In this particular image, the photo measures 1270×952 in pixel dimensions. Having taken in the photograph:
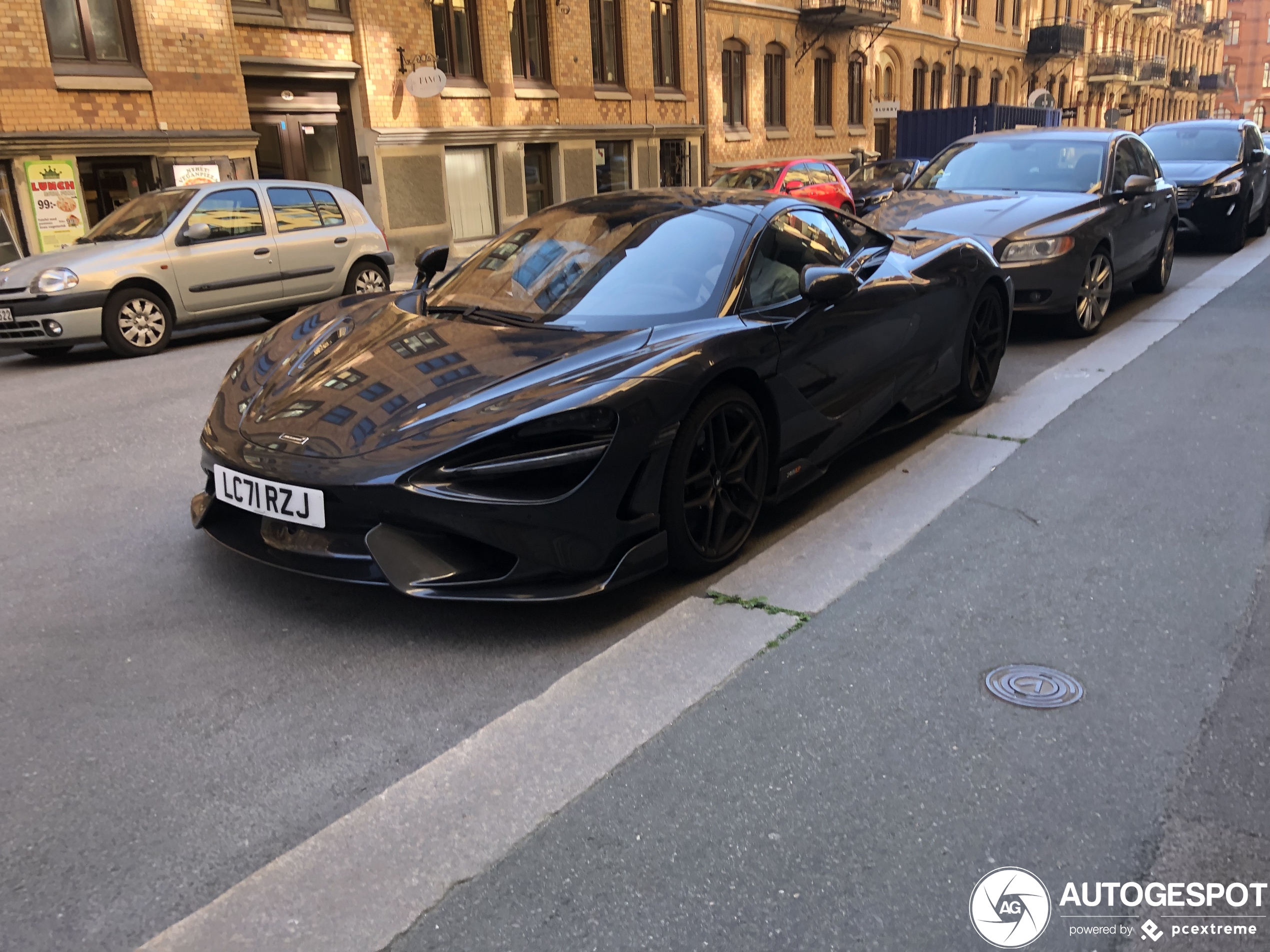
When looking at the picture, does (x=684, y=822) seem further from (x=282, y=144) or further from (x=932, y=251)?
(x=282, y=144)

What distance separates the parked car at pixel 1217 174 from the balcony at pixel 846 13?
1528cm

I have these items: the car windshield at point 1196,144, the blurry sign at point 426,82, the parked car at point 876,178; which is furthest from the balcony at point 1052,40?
the blurry sign at point 426,82

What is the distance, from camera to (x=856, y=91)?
32938 mm

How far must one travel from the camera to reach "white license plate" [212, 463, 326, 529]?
10.9ft

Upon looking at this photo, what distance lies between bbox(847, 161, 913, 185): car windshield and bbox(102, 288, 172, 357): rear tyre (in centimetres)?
1539

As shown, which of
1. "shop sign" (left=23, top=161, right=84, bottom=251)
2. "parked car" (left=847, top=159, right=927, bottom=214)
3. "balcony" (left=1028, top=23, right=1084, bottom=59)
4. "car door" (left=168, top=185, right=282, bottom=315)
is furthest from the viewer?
"balcony" (left=1028, top=23, right=1084, bottom=59)

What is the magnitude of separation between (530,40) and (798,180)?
23.2 ft

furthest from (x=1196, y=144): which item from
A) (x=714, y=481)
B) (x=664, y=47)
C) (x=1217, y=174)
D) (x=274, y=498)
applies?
(x=274, y=498)

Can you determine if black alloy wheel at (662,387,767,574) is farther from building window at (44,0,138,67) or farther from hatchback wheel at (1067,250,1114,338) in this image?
building window at (44,0,138,67)

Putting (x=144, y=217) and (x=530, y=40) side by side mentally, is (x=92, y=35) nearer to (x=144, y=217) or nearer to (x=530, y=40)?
(x=144, y=217)

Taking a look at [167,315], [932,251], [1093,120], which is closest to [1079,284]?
[932,251]

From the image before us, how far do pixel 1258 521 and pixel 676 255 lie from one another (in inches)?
106

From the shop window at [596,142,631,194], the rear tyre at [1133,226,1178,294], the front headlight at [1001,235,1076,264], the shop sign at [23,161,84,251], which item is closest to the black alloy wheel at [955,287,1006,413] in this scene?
the front headlight at [1001,235,1076,264]

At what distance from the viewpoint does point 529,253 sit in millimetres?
4773
